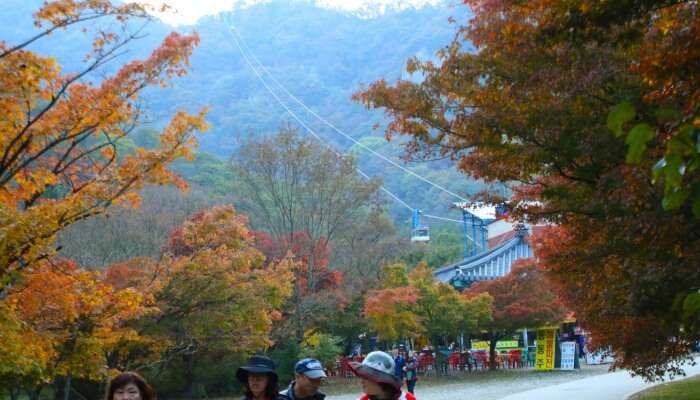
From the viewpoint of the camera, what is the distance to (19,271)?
411 inches

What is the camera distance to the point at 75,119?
11.5 m

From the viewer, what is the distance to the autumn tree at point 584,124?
300 inches

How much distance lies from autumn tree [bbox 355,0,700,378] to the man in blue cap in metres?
3.16

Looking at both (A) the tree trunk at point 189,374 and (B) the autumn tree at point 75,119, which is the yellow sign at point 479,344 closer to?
(A) the tree trunk at point 189,374

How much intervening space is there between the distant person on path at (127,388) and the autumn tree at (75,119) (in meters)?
6.28

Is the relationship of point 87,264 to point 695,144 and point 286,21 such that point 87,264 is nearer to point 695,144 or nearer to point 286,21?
point 695,144

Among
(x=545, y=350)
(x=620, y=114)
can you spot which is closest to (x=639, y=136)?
(x=620, y=114)

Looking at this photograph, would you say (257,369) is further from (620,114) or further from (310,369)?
(620,114)

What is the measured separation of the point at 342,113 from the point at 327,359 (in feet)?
238

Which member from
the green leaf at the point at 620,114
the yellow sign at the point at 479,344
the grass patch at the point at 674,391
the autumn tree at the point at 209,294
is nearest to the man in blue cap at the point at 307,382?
the green leaf at the point at 620,114

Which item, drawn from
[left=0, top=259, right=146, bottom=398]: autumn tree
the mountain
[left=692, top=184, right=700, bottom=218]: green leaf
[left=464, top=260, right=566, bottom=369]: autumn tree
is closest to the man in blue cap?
[left=692, top=184, right=700, bottom=218]: green leaf

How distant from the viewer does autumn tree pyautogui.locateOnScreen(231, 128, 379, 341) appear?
35.1m

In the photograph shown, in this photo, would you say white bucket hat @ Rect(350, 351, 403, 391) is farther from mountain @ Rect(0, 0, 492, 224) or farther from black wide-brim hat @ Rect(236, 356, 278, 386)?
mountain @ Rect(0, 0, 492, 224)

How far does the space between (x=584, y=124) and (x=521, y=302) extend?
1081 inches
